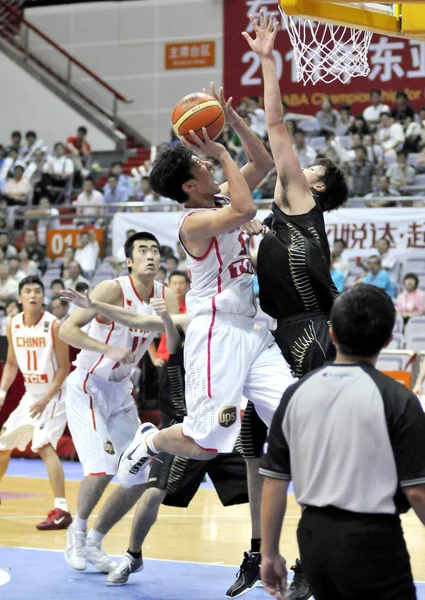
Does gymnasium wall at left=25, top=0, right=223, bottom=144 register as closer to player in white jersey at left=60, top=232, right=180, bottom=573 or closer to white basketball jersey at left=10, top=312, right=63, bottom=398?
white basketball jersey at left=10, top=312, right=63, bottom=398

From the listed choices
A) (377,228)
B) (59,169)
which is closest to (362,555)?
(377,228)

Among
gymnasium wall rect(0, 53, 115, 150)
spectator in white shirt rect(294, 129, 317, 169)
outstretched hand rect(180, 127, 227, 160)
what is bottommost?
outstretched hand rect(180, 127, 227, 160)

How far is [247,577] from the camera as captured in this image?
5707 millimetres

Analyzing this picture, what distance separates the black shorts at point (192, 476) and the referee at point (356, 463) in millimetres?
3055

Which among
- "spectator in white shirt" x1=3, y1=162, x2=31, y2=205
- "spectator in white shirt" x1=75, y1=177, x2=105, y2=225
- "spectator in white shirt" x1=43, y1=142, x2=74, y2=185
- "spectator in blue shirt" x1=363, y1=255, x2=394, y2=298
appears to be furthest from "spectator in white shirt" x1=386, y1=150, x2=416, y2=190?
"spectator in white shirt" x1=3, y1=162, x2=31, y2=205

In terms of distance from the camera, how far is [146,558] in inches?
269

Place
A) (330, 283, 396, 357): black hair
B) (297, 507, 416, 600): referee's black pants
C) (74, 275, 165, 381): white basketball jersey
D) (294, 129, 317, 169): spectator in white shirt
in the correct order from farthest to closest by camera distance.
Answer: (294, 129, 317, 169): spectator in white shirt < (74, 275, 165, 381): white basketball jersey < (330, 283, 396, 357): black hair < (297, 507, 416, 600): referee's black pants

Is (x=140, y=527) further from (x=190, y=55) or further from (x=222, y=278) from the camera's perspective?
(x=190, y=55)

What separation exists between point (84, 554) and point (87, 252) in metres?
11.0

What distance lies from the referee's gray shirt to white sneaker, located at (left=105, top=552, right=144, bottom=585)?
3184 millimetres

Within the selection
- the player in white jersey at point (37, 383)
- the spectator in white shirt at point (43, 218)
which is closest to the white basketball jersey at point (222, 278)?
the player in white jersey at point (37, 383)

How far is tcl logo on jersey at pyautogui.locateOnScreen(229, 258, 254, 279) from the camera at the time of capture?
5.54 m

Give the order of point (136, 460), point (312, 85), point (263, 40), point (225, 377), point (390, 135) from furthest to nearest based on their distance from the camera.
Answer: point (312, 85) → point (390, 135) → point (136, 460) → point (263, 40) → point (225, 377)

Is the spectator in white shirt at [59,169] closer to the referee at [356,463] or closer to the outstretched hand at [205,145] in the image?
the outstretched hand at [205,145]
